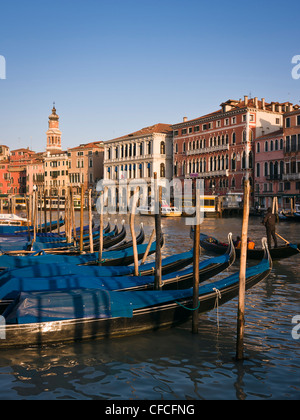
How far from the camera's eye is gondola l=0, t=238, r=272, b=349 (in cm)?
559

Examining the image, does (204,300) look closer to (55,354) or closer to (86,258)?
(55,354)

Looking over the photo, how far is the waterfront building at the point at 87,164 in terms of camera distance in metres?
56.3

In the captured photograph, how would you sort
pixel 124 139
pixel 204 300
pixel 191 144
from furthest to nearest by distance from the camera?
pixel 124 139 < pixel 191 144 < pixel 204 300

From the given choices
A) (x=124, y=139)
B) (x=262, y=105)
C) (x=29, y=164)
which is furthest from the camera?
(x=29, y=164)

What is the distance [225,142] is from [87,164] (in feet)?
71.3

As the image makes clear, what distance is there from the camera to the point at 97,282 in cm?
698

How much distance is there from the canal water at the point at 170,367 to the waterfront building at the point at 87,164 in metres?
50.3

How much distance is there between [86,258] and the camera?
32.8 feet

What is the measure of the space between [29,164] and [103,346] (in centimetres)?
6226

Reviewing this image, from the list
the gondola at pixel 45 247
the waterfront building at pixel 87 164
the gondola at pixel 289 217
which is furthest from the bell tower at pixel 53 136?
the gondola at pixel 45 247

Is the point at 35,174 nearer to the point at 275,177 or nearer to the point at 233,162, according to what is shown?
the point at 233,162
